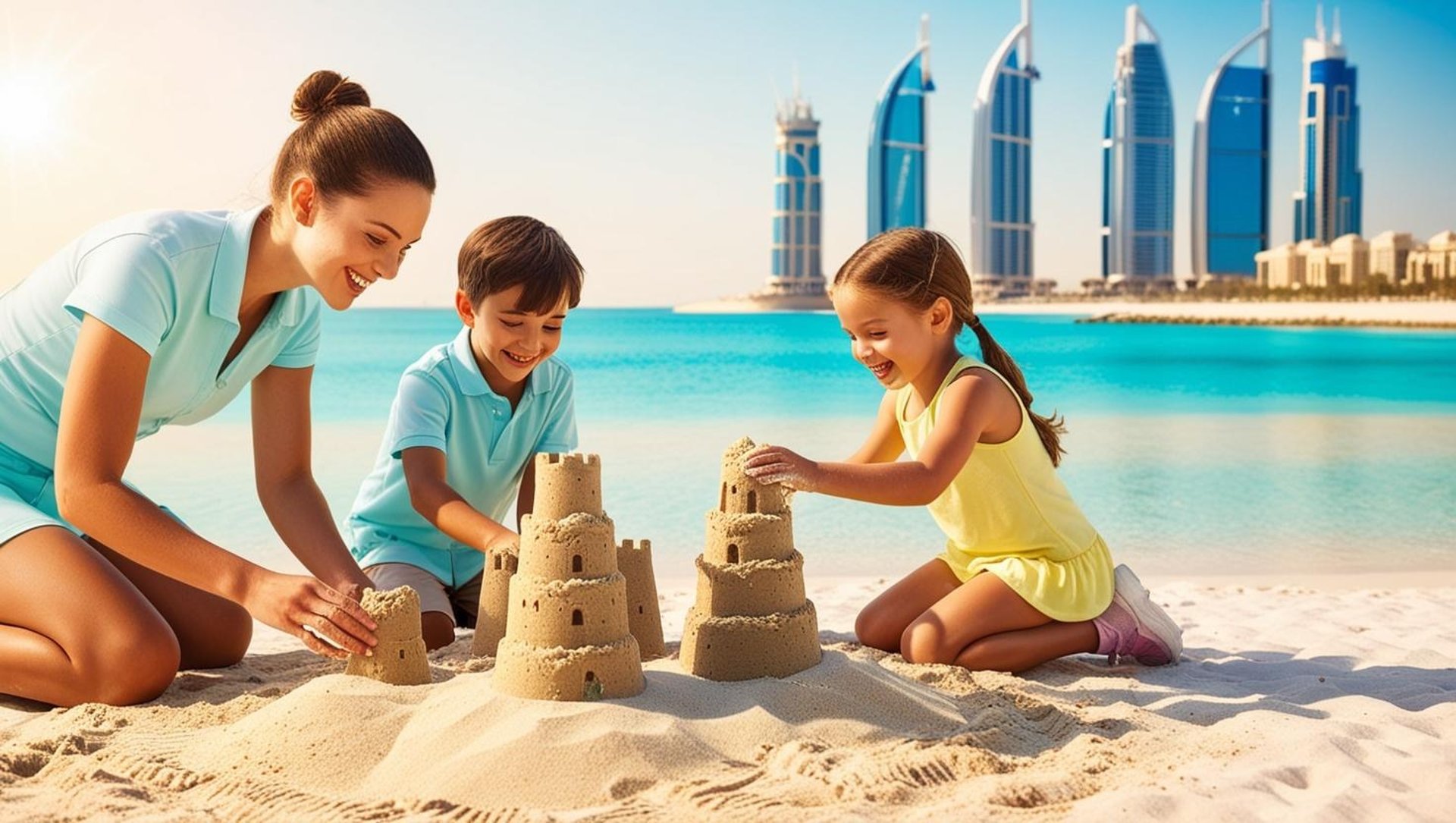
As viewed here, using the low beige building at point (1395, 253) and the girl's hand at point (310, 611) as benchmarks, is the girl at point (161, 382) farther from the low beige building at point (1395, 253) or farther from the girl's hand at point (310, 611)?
the low beige building at point (1395, 253)

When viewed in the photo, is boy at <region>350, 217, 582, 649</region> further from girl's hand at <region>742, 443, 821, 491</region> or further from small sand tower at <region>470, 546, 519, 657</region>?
girl's hand at <region>742, 443, 821, 491</region>

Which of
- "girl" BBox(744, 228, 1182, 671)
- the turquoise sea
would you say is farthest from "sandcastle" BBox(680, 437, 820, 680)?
the turquoise sea

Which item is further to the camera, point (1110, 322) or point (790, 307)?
point (790, 307)

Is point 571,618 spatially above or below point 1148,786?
above

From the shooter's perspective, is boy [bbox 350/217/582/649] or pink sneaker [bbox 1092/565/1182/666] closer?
boy [bbox 350/217/582/649]

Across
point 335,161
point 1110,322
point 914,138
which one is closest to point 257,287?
point 335,161

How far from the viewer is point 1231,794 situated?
256 centimetres

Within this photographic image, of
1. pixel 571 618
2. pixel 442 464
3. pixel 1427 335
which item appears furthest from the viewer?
pixel 1427 335

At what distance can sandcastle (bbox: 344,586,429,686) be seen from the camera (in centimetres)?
305

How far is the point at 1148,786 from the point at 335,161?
8.26 ft

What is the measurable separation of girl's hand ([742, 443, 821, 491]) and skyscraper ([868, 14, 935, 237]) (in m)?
106

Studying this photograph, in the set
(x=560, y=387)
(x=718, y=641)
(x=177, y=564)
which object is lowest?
(x=718, y=641)

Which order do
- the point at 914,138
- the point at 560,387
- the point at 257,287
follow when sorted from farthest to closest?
the point at 914,138 → the point at 560,387 → the point at 257,287

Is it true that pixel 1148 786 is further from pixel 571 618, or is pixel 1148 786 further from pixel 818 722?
pixel 571 618
